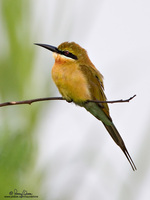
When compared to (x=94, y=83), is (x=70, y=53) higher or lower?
higher

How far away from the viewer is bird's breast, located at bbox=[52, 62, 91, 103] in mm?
2814

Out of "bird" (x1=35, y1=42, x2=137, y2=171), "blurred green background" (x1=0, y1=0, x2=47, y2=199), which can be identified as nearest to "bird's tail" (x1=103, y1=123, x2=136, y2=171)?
"bird" (x1=35, y1=42, x2=137, y2=171)

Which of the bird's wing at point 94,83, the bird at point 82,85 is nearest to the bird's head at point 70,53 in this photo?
the bird at point 82,85

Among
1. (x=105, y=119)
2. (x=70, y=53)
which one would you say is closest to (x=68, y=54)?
(x=70, y=53)

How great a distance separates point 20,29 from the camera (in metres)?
2.04

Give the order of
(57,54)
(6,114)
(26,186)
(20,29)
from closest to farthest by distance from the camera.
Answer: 1. (26,186)
2. (6,114)
3. (20,29)
4. (57,54)

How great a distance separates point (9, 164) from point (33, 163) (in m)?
0.16

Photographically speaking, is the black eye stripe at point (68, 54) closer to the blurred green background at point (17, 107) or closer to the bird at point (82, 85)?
the bird at point (82, 85)

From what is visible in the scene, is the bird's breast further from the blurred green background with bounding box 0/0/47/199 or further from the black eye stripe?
the blurred green background with bounding box 0/0/47/199

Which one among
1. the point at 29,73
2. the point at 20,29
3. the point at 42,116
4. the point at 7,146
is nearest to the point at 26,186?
the point at 7,146

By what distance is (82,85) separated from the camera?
2852 millimetres

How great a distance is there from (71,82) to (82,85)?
8 cm

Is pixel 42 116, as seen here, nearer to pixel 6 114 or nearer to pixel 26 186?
pixel 6 114

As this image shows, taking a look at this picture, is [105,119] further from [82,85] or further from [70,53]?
[70,53]
